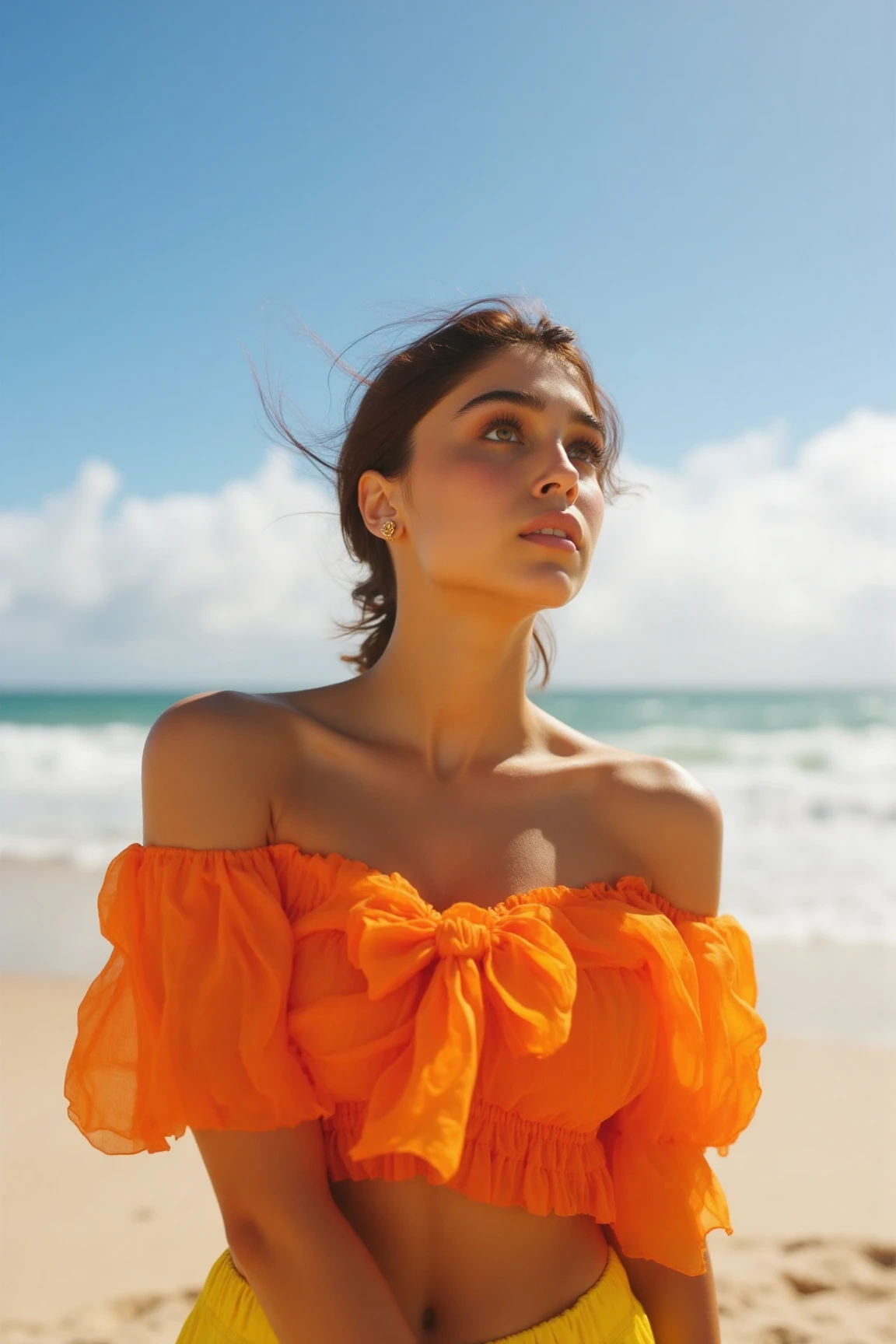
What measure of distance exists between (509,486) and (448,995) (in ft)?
2.94

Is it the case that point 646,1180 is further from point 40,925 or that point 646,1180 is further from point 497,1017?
point 40,925

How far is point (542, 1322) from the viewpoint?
1.79 metres

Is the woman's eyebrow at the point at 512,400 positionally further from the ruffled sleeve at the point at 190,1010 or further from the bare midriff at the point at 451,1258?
the bare midriff at the point at 451,1258

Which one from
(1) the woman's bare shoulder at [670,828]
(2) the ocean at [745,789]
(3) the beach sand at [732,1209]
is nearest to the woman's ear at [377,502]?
(1) the woman's bare shoulder at [670,828]

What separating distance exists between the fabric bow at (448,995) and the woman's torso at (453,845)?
0.14 m

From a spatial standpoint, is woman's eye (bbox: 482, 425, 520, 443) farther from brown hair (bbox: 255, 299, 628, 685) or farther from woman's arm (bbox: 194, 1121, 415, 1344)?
woman's arm (bbox: 194, 1121, 415, 1344)

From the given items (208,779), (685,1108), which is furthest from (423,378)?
(685,1108)

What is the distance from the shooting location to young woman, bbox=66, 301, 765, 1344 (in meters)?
1.66

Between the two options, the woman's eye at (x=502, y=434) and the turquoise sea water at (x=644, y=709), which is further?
the turquoise sea water at (x=644, y=709)

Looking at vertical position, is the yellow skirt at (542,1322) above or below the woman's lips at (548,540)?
below

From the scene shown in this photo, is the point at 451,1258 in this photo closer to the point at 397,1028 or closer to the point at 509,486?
the point at 397,1028

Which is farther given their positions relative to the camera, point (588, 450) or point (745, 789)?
point (745, 789)

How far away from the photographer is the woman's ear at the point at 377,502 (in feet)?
7.22

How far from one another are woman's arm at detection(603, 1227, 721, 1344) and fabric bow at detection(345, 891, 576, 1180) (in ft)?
2.19
